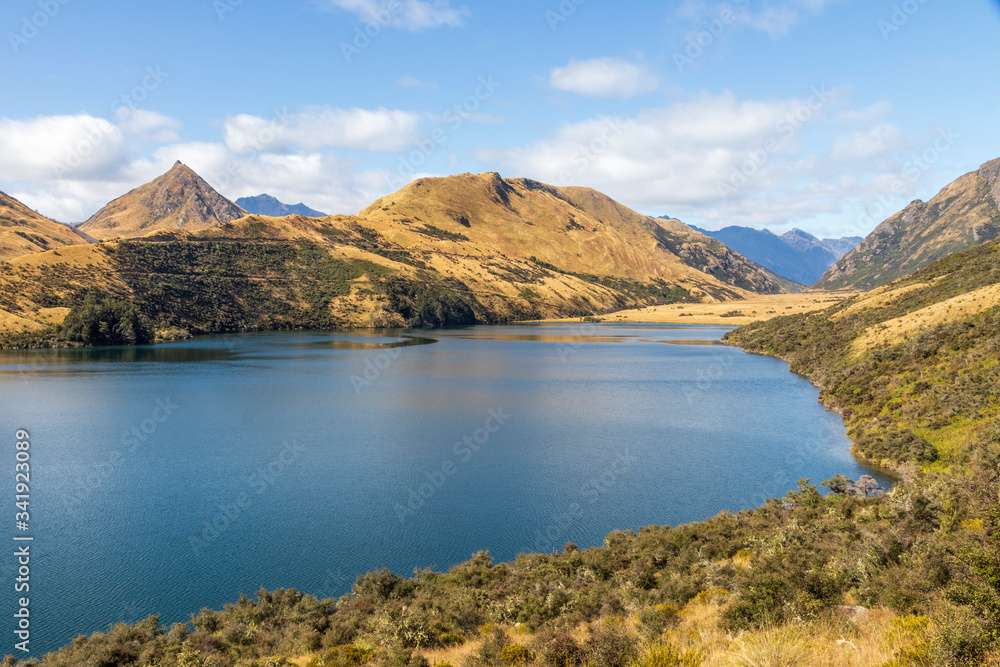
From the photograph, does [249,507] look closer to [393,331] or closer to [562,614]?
[562,614]

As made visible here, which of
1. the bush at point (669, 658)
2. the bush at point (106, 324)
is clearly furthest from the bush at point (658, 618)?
the bush at point (106, 324)

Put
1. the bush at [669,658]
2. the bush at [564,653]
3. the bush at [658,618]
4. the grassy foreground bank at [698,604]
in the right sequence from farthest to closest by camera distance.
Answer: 1. the bush at [658,618]
2. the bush at [564,653]
3. the grassy foreground bank at [698,604]
4. the bush at [669,658]

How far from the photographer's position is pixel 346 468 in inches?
1761

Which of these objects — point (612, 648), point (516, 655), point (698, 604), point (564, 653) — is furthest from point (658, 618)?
point (516, 655)

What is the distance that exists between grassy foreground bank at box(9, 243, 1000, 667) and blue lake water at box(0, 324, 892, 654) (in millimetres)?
4878

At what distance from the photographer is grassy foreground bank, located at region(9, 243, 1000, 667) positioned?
13.3 meters

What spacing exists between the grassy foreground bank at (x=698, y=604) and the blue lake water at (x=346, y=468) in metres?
4.88

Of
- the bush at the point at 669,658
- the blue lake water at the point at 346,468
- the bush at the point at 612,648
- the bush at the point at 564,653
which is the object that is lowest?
the blue lake water at the point at 346,468

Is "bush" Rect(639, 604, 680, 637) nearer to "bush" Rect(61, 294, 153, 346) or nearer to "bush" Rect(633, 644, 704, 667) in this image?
"bush" Rect(633, 644, 704, 667)

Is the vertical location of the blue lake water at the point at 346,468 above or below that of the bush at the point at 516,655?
below

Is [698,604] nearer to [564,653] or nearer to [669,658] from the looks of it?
[564,653]

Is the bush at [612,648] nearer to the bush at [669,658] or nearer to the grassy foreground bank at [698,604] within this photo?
→ the grassy foreground bank at [698,604]

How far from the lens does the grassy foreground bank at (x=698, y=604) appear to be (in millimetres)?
13281

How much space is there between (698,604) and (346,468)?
105 feet
